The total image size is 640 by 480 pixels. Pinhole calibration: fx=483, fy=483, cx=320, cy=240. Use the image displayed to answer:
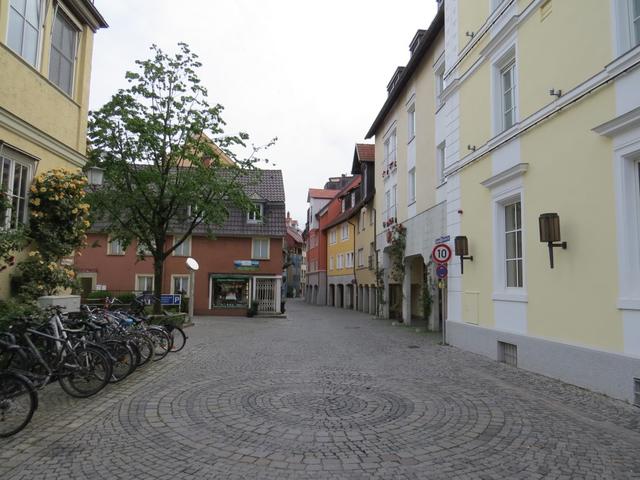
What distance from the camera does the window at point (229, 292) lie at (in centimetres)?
2777

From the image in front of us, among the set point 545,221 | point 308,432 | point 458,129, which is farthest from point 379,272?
point 308,432

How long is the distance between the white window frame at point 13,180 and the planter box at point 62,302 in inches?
54.5

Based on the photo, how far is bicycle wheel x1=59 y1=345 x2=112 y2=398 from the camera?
648 centimetres

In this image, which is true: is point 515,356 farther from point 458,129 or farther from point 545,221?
point 458,129

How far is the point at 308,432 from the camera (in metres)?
5.27

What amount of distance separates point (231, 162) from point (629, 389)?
50.1ft


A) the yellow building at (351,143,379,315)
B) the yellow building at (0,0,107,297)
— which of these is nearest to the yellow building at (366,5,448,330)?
the yellow building at (351,143,379,315)

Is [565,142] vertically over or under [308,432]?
over

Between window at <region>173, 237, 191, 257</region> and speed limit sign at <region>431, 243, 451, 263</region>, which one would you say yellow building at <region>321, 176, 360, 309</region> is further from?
speed limit sign at <region>431, 243, 451, 263</region>

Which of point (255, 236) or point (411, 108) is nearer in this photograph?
point (411, 108)

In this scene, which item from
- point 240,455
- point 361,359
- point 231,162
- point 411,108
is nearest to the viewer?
point 240,455

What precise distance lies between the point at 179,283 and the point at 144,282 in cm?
206

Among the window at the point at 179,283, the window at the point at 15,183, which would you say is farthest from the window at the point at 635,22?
the window at the point at 179,283

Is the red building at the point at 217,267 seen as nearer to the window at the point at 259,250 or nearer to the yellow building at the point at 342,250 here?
the window at the point at 259,250
